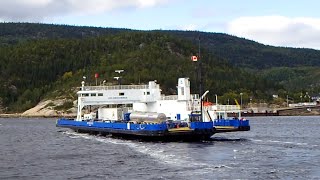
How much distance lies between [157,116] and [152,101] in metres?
11.7

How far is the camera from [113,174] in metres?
48.7

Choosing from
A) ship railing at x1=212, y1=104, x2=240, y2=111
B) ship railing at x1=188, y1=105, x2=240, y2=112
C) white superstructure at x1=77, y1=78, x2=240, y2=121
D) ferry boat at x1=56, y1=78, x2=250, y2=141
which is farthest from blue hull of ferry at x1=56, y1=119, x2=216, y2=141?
ship railing at x1=212, y1=104, x2=240, y2=111

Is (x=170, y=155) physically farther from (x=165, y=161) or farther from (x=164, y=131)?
(x=164, y=131)

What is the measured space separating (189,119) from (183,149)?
1463 cm

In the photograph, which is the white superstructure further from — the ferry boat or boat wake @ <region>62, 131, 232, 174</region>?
boat wake @ <region>62, 131, 232, 174</region>

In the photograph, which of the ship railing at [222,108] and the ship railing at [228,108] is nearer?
the ship railing at [228,108]

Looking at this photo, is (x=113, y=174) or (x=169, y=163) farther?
(x=169, y=163)

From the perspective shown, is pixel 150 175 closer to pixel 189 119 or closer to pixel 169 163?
pixel 169 163

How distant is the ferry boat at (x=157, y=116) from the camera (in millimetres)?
76000

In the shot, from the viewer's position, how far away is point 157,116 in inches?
3322

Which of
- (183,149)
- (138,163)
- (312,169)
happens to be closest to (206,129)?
(183,149)

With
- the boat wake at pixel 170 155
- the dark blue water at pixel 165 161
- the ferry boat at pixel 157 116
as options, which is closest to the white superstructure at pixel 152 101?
the ferry boat at pixel 157 116

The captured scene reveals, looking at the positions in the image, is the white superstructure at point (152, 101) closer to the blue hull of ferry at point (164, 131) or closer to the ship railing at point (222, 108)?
the ship railing at point (222, 108)

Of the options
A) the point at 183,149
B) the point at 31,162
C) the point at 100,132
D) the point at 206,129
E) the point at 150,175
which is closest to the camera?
the point at 150,175
